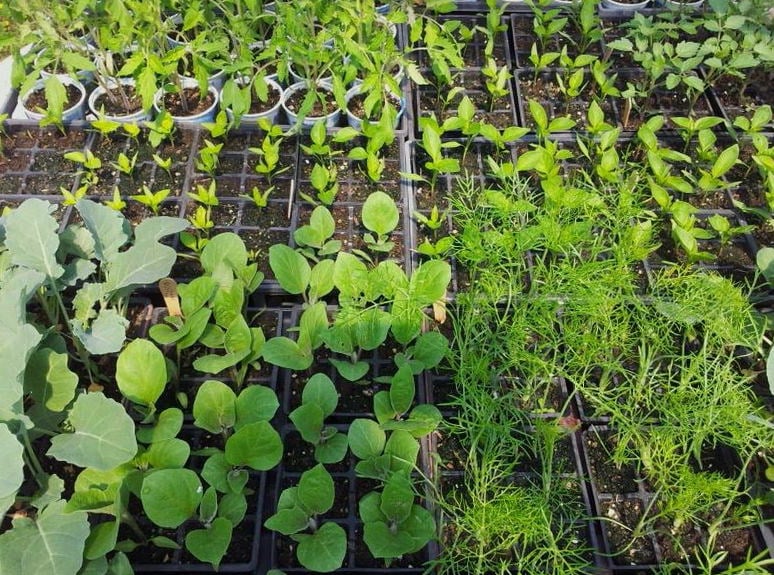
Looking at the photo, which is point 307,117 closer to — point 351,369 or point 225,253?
point 225,253

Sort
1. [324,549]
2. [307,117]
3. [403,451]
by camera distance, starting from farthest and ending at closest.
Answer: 1. [307,117]
2. [403,451]
3. [324,549]

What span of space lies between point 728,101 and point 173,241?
188cm

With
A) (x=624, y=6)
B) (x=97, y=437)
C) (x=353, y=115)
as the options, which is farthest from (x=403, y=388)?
(x=624, y=6)

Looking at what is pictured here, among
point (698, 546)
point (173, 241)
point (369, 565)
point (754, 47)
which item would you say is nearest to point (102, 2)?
point (173, 241)

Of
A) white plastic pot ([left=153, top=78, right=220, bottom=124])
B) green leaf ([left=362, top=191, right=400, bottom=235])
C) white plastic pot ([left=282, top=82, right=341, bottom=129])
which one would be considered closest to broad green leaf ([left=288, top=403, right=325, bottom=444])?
green leaf ([left=362, top=191, right=400, bottom=235])

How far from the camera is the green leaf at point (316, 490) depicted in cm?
136

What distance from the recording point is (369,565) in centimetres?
140

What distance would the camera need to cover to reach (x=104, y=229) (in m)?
1.67

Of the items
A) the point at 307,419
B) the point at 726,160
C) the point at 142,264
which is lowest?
the point at 307,419

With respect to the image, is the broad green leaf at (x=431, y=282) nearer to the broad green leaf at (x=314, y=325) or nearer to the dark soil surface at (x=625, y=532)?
the broad green leaf at (x=314, y=325)

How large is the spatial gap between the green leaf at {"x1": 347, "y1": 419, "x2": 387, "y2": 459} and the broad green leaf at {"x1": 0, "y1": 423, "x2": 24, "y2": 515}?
0.62 meters

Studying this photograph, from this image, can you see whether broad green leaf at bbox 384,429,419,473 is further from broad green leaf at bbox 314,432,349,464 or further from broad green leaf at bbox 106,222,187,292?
broad green leaf at bbox 106,222,187,292

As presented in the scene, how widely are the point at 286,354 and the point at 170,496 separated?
0.40 meters

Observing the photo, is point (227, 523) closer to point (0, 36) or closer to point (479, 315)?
point (479, 315)
